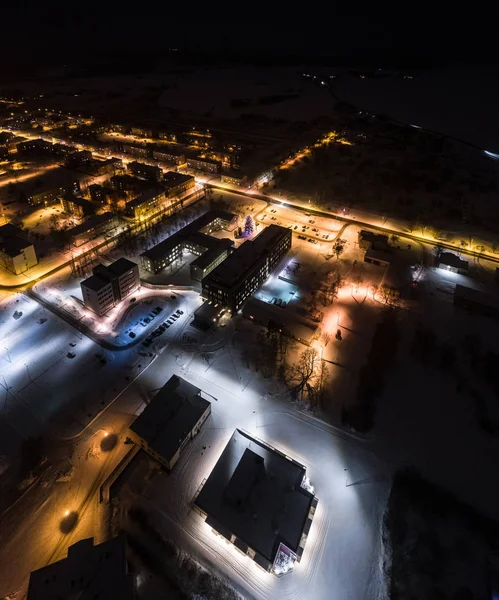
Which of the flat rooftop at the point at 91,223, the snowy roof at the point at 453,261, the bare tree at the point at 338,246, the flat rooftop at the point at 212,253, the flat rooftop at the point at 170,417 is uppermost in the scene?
the snowy roof at the point at 453,261

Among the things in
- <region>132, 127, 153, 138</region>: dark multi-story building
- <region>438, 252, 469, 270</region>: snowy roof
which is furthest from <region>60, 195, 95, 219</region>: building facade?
<region>438, 252, 469, 270</region>: snowy roof

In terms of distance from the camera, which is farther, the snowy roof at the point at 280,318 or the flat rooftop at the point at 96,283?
the flat rooftop at the point at 96,283

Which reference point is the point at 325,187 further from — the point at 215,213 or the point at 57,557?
the point at 57,557

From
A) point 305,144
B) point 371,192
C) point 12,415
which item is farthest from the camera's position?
point 305,144

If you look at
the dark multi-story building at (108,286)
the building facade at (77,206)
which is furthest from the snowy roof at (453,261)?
the building facade at (77,206)

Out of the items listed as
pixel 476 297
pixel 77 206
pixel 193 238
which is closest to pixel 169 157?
pixel 77 206

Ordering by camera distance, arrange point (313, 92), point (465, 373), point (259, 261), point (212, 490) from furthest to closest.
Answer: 1. point (313, 92)
2. point (259, 261)
3. point (465, 373)
4. point (212, 490)

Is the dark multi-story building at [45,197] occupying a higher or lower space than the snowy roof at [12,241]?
lower

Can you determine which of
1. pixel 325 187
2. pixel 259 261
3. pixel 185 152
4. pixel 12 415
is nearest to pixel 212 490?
pixel 12 415

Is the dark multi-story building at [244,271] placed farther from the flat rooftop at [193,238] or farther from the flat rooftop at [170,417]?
the flat rooftop at [170,417]
